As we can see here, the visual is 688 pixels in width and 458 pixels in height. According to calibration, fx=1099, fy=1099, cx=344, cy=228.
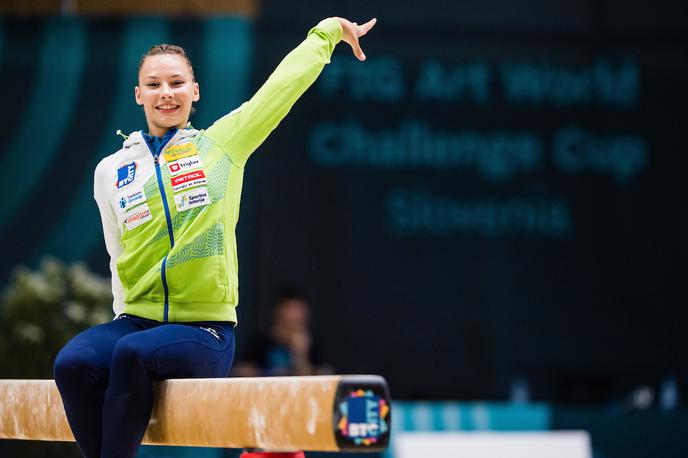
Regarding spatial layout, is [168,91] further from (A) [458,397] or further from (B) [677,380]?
(B) [677,380]

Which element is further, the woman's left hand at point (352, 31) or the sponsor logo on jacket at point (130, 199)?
the woman's left hand at point (352, 31)

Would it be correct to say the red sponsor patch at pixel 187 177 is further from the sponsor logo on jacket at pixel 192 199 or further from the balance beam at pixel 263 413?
the balance beam at pixel 263 413

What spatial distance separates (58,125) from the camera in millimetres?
8156

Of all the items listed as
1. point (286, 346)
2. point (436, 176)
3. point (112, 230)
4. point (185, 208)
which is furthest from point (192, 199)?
point (436, 176)

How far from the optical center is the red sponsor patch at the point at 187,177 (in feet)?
10.3

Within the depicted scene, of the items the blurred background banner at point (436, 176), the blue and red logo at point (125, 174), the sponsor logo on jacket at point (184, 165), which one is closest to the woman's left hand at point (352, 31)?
the sponsor logo on jacket at point (184, 165)

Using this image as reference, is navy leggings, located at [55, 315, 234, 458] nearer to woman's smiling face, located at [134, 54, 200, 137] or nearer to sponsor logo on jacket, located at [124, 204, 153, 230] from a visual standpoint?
sponsor logo on jacket, located at [124, 204, 153, 230]

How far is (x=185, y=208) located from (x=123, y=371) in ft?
1.75

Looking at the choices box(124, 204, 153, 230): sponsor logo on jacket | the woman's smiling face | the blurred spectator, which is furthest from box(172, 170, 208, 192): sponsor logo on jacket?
the blurred spectator

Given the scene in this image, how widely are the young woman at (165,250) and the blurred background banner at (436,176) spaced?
483 centimetres

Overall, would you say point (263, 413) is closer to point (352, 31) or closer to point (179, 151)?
point (179, 151)

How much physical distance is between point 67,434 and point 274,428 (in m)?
0.95

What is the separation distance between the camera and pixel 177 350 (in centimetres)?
291

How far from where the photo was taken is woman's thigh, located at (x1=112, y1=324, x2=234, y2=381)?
282 centimetres
